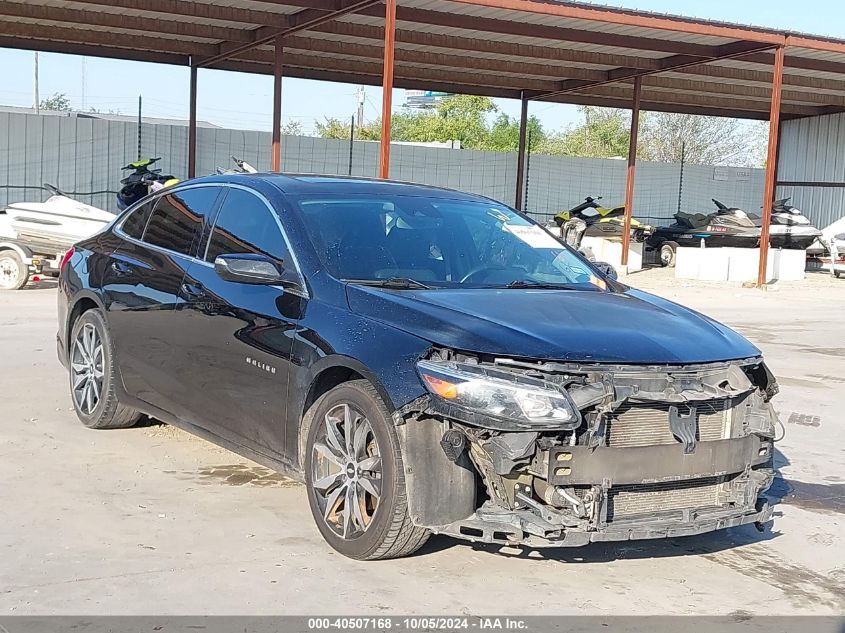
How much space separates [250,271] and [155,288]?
49.9 inches

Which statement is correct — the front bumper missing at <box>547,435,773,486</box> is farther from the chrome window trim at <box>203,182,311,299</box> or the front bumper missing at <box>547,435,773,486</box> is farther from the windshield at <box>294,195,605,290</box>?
the chrome window trim at <box>203,182,311,299</box>

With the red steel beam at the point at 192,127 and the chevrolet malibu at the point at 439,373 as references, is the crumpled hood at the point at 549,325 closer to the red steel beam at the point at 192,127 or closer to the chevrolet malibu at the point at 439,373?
the chevrolet malibu at the point at 439,373

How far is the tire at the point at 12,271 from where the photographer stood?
51.1ft

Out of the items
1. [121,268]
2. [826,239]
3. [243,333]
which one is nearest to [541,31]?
[826,239]

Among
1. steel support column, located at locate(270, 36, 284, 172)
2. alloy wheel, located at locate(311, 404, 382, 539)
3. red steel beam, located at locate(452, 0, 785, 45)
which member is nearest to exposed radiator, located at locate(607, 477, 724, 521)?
alloy wheel, located at locate(311, 404, 382, 539)

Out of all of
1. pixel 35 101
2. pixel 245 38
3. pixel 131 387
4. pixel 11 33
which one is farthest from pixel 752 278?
pixel 35 101

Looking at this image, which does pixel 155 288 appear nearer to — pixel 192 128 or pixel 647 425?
pixel 647 425

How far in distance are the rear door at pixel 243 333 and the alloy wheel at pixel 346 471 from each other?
0.37 m

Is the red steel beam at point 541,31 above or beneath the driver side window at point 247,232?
above

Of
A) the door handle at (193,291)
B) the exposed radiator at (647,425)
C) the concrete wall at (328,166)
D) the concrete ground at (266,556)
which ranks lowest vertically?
the concrete ground at (266,556)

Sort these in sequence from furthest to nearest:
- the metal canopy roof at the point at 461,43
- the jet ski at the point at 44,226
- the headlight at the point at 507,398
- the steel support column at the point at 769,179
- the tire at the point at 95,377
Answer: the steel support column at the point at 769,179 < the metal canopy roof at the point at 461,43 < the jet ski at the point at 44,226 < the tire at the point at 95,377 < the headlight at the point at 507,398

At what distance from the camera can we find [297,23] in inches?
811

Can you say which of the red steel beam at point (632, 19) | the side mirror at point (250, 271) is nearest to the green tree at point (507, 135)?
the red steel beam at point (632, 19)

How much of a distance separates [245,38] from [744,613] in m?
20.6
